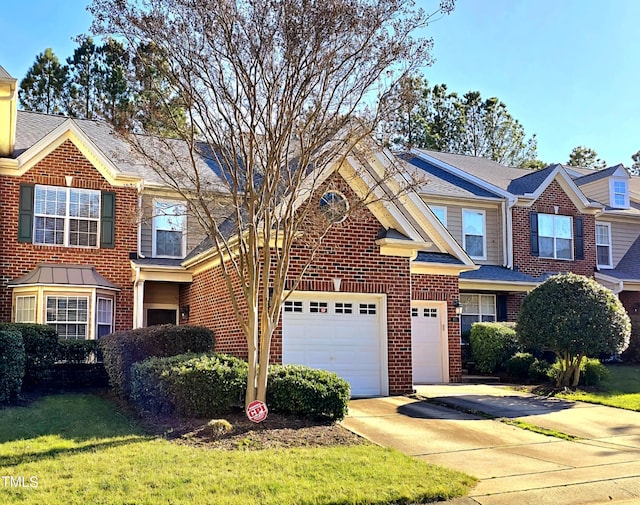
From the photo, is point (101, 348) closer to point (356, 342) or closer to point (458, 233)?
point (356, 342)

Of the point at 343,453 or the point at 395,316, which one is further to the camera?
the point at 395,316

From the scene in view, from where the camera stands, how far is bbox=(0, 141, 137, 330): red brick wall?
56.7 ft

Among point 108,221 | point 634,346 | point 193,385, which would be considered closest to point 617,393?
point 634,346

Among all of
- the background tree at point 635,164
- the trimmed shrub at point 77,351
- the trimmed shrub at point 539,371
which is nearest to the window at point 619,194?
the trimmed shrub at point 539,371

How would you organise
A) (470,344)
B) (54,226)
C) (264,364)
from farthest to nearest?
(470,344)
(54,226)
(264,364)

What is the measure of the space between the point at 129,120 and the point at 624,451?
903 cm

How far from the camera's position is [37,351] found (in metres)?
13.2

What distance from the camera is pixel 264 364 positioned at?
10547 mm

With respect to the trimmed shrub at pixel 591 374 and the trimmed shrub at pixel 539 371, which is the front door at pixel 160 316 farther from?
the trimmed shrub at pixel 591 374

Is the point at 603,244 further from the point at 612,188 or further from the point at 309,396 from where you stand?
the point at 309,396

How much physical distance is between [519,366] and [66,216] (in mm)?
12812

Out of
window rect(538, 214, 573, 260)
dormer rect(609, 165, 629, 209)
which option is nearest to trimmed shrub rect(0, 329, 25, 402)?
window rect(538, 214, 573, 260)

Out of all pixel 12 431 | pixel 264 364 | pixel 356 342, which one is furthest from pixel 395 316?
pixel 12 431

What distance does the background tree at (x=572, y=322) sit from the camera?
14773 mm
